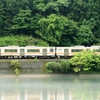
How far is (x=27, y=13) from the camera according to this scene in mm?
47625

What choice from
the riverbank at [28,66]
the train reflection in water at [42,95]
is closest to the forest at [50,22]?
the riverbank at [28,66]

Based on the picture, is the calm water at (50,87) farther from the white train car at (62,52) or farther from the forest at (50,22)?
the forest at (50,22)

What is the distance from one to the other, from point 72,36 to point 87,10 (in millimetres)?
3632

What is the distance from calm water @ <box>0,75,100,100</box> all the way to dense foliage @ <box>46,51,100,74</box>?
56cm

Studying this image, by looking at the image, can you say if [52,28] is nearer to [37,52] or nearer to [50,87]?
[37,52]

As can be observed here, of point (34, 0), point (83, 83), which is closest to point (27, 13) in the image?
point (34, 0)

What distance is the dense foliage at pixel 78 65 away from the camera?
1448 inches

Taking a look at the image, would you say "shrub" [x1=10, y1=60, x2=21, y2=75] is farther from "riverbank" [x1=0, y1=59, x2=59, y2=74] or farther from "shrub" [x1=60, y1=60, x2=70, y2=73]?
"shrub" [x1=60, y1=60, x2=70, y2=73]

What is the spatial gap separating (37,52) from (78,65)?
4576 millimetres

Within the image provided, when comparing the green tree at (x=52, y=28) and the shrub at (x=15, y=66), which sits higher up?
the green tree at (x=52, y=28)

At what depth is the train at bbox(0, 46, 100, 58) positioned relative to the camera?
39906 millimetres

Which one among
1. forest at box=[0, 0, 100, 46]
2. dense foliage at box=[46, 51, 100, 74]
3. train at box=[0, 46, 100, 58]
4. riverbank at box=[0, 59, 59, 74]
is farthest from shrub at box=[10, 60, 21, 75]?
forest at box=[0, 0, 100, 46]

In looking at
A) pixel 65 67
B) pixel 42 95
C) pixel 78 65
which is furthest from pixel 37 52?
pixel 42 95

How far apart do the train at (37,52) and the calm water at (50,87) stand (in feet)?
12.4
